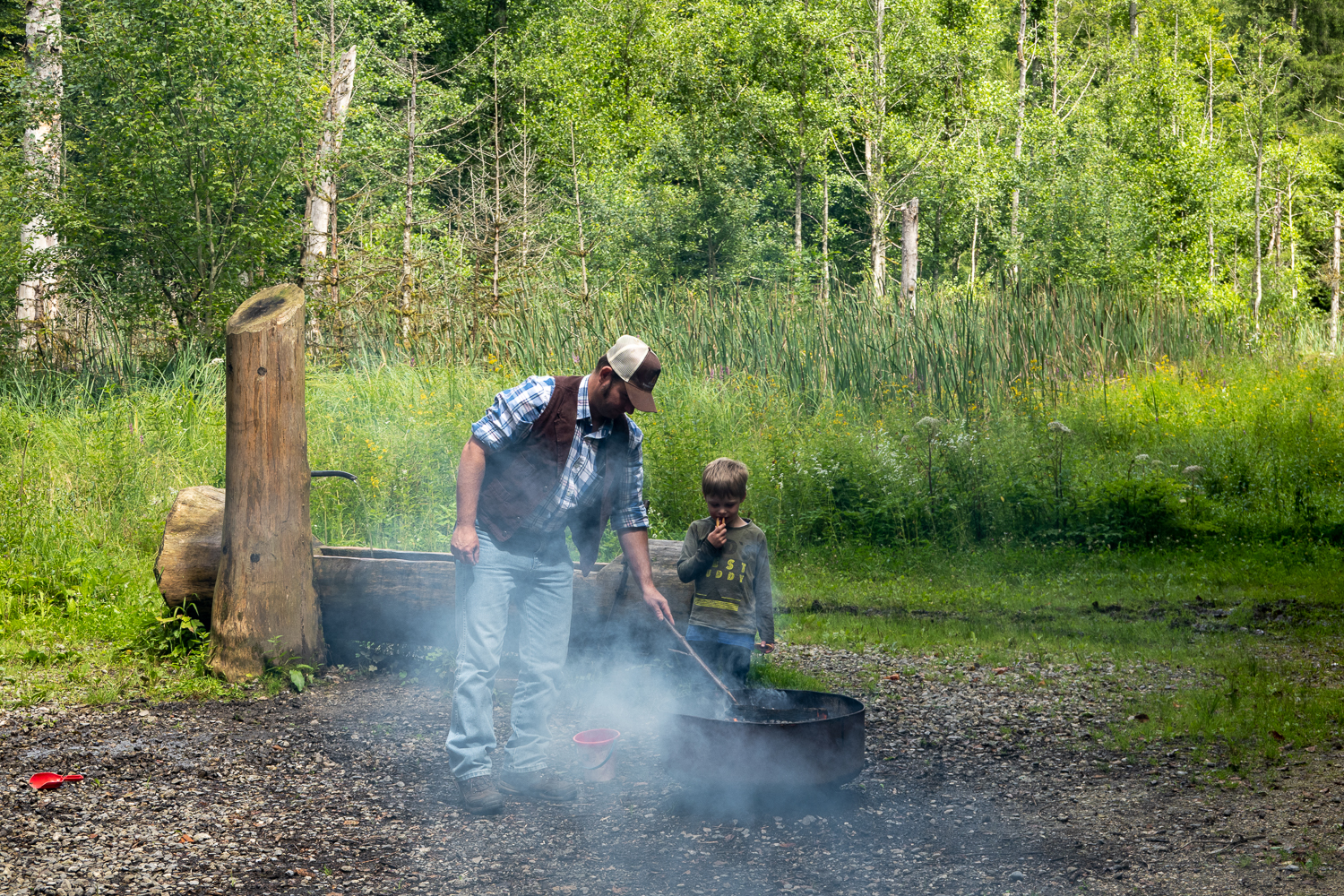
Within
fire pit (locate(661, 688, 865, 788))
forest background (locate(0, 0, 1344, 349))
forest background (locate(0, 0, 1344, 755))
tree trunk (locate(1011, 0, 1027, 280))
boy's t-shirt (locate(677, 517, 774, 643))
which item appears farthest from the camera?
tree trunk (locate(1011, 0, 1027, 280))

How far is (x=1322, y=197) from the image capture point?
114ft

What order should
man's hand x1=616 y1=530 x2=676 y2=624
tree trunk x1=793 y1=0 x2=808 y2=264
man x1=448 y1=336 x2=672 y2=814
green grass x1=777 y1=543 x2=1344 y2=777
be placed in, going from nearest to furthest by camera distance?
man x1=448 y1=336 x2=672 y2=814 < man's hand x1=616 y1=530 x2=676 y2=624 < green grass x1=777 y1=543 x2=1344 y2=777 < tree trunk x1=793 y1=0 x2=808 y2=264

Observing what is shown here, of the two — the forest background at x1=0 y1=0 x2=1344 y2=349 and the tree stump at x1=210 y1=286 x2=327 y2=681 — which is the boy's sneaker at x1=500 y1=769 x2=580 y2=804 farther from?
the forest background at x1=0 y1=0 x2=1344 y2=349

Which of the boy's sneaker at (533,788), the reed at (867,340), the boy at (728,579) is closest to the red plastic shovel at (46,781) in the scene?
the boy's sneaker at (533,788)

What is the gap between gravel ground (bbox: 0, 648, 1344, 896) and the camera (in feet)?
11.6

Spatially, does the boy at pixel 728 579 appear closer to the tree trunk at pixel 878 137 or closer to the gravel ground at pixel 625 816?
the gravel ground at pixel 625 816

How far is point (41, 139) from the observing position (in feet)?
45.7

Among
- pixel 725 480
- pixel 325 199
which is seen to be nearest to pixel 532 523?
pixel 725 480

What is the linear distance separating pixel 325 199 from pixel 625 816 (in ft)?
44.2

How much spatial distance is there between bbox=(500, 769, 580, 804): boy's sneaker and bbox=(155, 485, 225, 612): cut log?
2.41 m

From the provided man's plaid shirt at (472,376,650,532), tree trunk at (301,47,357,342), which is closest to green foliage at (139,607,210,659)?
man's plaid shirt at (472,376,650,532)

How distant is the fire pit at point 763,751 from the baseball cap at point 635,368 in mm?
1147

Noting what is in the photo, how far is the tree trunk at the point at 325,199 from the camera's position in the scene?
616 inches

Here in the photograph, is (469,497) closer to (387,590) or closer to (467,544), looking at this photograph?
(467,544)
